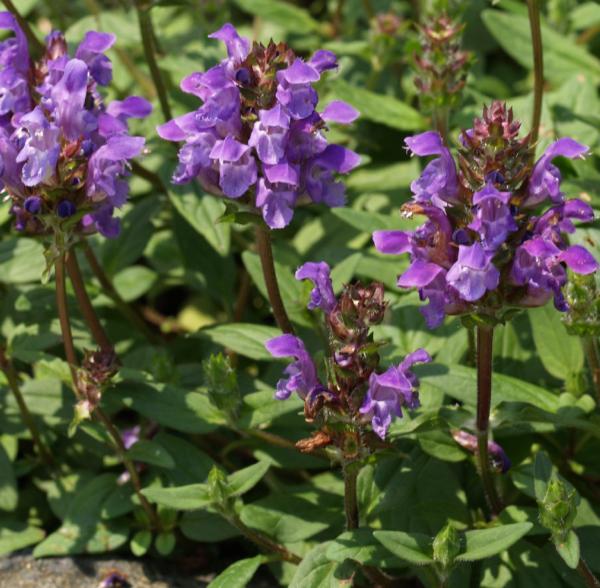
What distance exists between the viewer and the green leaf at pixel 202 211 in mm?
4574

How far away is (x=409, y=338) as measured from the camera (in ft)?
14.5

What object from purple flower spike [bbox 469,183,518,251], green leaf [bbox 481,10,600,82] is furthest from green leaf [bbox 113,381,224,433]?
green leaf [bbox 481,10,600,82]

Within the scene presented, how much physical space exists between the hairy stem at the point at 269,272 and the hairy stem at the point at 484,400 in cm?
78

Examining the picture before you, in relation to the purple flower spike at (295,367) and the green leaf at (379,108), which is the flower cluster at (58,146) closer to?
the purple flower spike at (295,367)

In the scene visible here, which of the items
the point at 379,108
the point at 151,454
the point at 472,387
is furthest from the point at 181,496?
the point at 379,108

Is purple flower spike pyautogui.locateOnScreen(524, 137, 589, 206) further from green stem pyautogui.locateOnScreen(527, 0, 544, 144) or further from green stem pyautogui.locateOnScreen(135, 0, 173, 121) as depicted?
green stem pyautogui.locateOnScreen(135, 0, 173, 121)

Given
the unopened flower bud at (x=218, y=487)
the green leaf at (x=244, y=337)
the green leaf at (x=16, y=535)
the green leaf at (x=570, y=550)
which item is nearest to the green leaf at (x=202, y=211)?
the green leaf at (x=244, y=337)

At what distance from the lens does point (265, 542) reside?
12.7 ft

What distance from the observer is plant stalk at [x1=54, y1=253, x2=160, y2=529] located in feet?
12.4

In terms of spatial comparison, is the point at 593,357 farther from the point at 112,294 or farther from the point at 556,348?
the point at 112,294

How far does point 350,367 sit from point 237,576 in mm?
981

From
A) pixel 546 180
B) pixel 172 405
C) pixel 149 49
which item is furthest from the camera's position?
pixel 149 49

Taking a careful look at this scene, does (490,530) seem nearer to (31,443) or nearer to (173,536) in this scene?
(173,536)

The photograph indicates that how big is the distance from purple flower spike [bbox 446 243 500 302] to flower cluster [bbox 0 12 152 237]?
125cm
